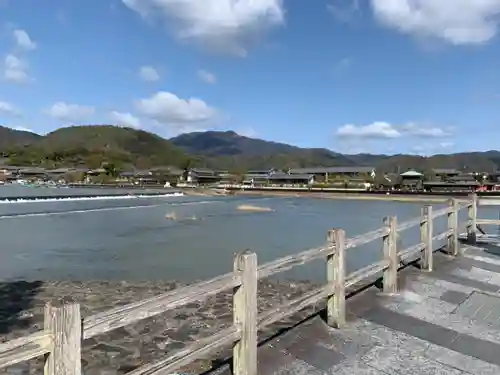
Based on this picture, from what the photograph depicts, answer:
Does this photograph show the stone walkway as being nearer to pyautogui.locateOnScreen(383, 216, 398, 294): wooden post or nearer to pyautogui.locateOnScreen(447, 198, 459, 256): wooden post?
pyautogui.locateOnScreen(383, 216, 398, 294): wooden post

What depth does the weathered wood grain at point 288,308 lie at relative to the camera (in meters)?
3.66

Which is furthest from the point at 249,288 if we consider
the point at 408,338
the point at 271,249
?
the point at 271,249

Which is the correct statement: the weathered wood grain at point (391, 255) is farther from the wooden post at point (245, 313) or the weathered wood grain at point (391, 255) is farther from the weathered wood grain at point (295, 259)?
the wooden post at point (245, 313)

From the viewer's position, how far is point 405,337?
446 cm

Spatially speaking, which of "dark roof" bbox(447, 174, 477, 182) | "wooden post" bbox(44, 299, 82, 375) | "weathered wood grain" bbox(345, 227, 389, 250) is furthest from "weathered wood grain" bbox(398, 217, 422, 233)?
"dark roof" bbox(447, 174, 477, 182)

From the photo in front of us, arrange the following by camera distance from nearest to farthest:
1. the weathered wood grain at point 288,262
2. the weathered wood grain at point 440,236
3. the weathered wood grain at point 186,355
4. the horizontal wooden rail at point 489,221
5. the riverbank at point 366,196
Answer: the weathered wood grain at point 186,355, the weathered wood grain at point 288,262, the weathered wood grain at point 440,236, the horizontal wooden rail at point 489,221, the riverbank at point 366,196

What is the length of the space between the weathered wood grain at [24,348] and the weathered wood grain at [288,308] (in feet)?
5.95

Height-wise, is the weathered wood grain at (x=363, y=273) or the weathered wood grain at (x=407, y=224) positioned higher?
the weathered wood grain at (x=407, y=224)

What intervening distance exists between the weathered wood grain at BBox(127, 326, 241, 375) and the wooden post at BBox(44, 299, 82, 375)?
473mm

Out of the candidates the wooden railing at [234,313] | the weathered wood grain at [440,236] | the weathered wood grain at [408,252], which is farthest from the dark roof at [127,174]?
the wooden railing at [234,313]

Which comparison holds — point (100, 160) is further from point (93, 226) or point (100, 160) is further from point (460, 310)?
point (460, 310)

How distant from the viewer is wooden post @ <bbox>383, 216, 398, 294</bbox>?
18.8 ft

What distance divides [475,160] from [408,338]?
514ft

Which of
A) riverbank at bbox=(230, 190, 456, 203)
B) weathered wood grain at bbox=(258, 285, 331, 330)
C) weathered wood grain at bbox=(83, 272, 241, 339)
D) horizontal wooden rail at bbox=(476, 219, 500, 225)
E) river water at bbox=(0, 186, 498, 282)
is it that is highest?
weathered wood grain at bbox=(83, 272, 241, 339)
